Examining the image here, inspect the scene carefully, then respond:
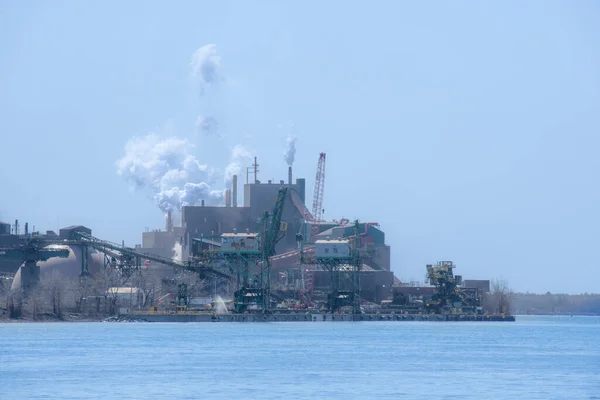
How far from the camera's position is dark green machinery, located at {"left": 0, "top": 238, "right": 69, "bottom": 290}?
196 metres

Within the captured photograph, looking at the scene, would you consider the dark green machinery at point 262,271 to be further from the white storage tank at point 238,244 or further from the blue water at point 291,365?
the blue water at point 291,365

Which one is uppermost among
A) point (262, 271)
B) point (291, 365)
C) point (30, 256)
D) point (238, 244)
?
point (238, 244)

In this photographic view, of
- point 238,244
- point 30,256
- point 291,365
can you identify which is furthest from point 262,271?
point 291,365

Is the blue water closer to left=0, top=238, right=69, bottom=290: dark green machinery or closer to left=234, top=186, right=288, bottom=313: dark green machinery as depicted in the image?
left=234, top=186, right=288, bottom=313: dark green machinery

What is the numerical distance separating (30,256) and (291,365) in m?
104

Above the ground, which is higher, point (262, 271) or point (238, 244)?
point (238, 244)

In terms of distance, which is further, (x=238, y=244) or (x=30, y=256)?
(x=30, y=256)

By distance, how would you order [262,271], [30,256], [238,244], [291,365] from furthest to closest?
[30,256] < [262,271] < [238,244] < [291,365]

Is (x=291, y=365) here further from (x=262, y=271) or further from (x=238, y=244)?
(x=262, y=271)

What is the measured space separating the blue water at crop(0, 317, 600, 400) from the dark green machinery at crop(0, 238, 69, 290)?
3577 cm

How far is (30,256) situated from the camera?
643ft

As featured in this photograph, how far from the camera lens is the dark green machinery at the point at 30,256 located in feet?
642

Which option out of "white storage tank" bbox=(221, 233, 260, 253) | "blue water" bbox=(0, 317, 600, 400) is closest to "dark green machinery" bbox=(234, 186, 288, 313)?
"white storage tank" bbox=(221, 233, 260, 253)

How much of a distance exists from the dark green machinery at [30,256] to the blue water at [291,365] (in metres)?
35.8
